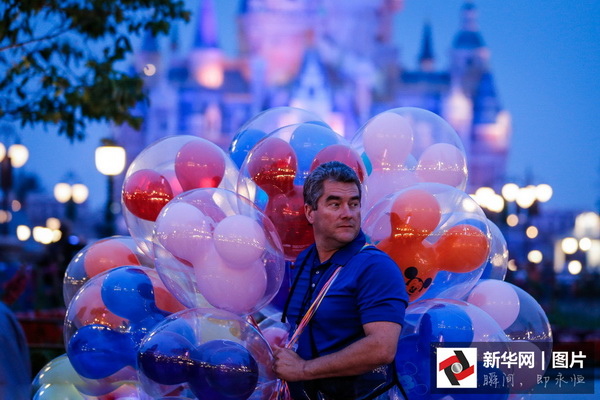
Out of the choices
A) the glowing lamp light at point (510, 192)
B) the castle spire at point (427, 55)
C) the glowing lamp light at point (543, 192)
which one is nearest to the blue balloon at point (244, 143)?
the glowing lamp light at point (510, 192)

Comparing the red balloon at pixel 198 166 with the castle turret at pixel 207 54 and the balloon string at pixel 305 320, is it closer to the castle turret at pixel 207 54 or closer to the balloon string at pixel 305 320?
the balloon string at pixel 305 320

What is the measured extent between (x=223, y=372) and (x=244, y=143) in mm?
1453

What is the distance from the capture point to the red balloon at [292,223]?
3564 mm

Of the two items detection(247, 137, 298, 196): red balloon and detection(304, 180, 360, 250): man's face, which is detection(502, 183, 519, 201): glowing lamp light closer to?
detection(247, 137, 298, 196): red balloon

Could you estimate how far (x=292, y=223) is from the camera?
3562 millimetres

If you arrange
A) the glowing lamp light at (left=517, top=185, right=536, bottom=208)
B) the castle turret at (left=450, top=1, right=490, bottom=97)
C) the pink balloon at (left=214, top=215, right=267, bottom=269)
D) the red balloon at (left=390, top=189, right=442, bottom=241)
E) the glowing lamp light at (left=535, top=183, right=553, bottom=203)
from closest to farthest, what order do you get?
the pink balloon at (left=214, top=215, right=267, bottom=269) < the red balloon at (left=390, top=189, right=442, bottom=241) < the glowing lamp light at (left=517, top=185, right=536, bottom=208) < the glowing lamp light at (left=535, top=183, right=553, bottom=203) < the castle turret at (left=450, top=1, right=490, bottom=97)

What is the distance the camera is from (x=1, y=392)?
251cm

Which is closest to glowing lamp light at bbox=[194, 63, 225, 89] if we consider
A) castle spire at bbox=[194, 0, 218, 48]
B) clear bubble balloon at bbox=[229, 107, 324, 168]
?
castle spire at bbox=[194, 0, 218, 48]

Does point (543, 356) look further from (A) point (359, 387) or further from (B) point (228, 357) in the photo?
(B) point (228, 357)

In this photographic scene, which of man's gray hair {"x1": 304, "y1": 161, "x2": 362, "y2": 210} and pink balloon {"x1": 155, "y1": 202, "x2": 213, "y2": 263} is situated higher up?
man's gray hair {"x1": 304, "y1": 161, "x2": 362, "y2": 210}

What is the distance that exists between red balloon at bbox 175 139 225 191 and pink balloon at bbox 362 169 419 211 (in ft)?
2.32

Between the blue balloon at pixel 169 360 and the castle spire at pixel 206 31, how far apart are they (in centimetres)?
8176

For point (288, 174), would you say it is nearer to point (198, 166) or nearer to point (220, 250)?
point (198, 166)

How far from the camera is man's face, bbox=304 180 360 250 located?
9.39 ft
